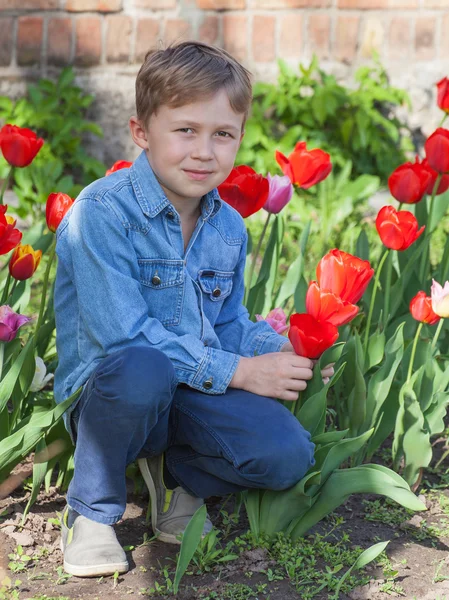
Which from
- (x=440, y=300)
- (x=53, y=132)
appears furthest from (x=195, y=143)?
(x=53, y=132)

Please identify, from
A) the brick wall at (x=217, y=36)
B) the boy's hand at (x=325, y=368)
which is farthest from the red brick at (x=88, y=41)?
the boy's hand at (x=325, y=368)

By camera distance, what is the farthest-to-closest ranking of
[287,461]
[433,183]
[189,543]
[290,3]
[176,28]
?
[290,3]
[176,28]
[433,183]
[287,461]
[189,543]

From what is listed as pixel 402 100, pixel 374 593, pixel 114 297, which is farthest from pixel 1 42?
pixel 374 593

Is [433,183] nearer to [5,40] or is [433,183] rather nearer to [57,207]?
[57,207]

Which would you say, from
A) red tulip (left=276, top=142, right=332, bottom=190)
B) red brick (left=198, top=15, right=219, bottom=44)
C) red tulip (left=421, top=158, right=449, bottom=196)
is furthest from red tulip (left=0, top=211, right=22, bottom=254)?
red brick (left=198, top=15, right=219, bottom=44)

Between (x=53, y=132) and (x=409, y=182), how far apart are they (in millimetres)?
2351

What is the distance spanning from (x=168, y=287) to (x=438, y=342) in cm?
103

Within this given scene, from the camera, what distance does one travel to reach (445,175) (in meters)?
2.62

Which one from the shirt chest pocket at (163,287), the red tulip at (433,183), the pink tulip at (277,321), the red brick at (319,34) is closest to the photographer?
the shirt chest pocket at (163,287)

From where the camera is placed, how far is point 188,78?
74.4 inches

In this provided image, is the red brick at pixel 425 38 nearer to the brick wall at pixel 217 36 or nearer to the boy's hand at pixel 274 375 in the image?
the brick wall at pixel 217 36

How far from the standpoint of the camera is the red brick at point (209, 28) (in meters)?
4.42

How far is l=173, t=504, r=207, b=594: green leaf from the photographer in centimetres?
173

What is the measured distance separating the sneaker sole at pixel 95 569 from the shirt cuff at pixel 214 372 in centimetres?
40
